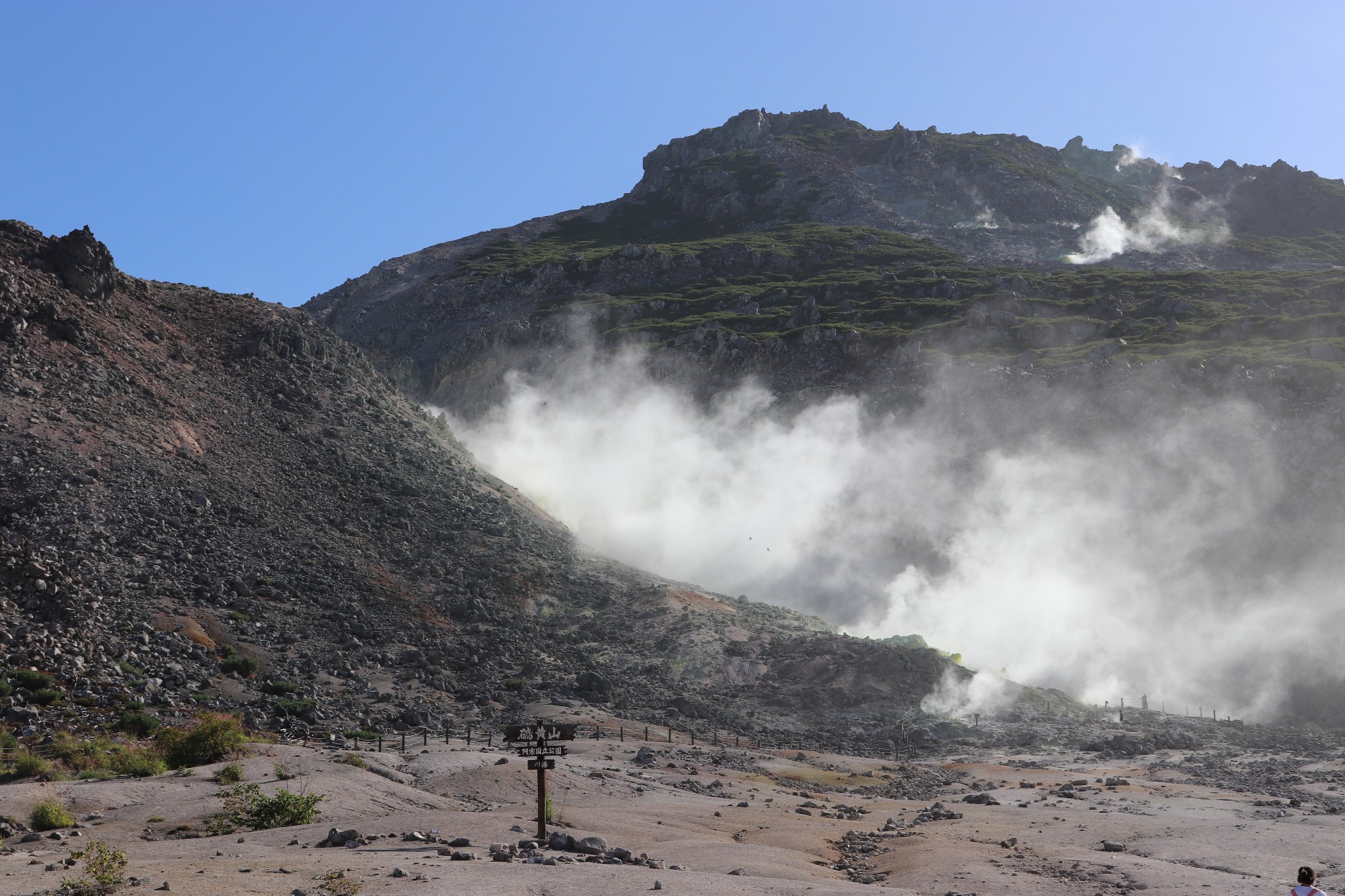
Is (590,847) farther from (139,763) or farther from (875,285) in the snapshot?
(875,285)

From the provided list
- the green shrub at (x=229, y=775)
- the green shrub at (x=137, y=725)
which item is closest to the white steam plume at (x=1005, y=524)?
the green shrub at (x=137, y=725)

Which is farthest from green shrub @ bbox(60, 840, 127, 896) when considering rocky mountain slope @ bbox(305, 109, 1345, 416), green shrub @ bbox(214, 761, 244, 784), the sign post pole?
rocky mountain slope @ bbox(305, 109, 1345, 416)

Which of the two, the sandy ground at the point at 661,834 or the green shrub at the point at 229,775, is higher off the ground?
the green shrub at the point at 229,775

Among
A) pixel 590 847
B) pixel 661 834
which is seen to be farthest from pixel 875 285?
pixel 590 847

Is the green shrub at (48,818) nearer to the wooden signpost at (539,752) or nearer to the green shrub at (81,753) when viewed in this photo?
the green shrub at (81,753)

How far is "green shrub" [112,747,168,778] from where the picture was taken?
30.7 metres

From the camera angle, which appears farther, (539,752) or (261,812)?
(539,752)

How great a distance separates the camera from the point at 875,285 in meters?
140

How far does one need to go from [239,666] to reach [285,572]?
10265mm

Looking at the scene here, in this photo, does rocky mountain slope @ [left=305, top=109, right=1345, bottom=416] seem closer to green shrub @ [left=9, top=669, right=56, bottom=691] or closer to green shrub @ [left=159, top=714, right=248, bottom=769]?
green shrub @ [left=9, top=669, right=56, bottom=691]

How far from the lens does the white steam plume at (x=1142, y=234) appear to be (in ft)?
552

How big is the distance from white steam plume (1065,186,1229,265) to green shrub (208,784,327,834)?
151 m

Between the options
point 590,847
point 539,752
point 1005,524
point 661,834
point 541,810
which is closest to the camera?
→ point 590,847

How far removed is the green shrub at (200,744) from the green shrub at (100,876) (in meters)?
14.2
